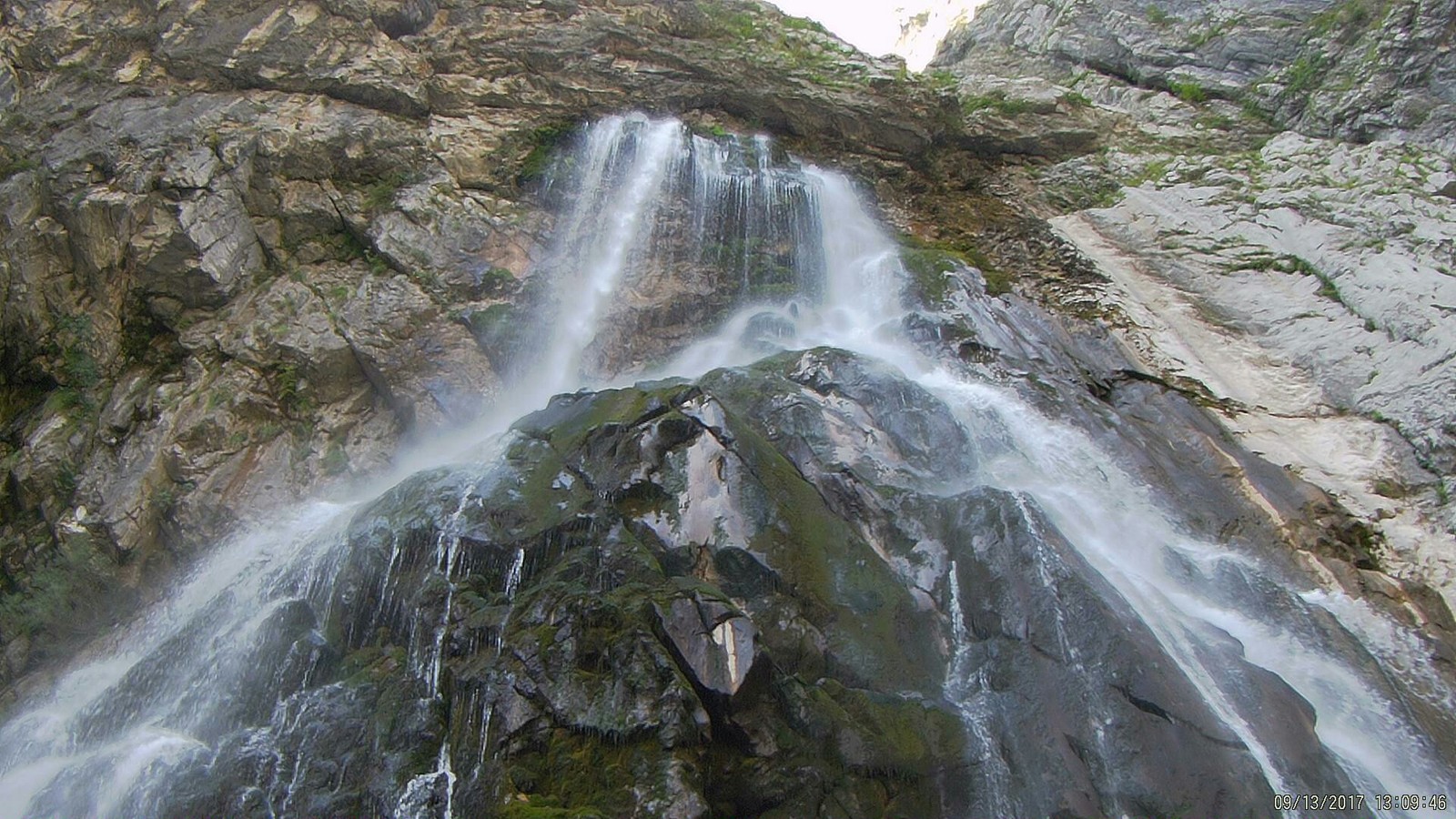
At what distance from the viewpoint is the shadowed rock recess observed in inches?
281

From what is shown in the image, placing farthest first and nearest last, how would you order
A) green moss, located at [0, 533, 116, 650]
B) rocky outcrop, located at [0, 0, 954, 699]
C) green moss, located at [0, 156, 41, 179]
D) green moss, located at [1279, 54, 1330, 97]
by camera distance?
green moss, located at [1279, 54, 1330, 97], green moss, located at [0, 156, 41, 179], rocky outcrop, located at [0, 0, 954, 699], green moss, located at [0, 533, 116, 650]

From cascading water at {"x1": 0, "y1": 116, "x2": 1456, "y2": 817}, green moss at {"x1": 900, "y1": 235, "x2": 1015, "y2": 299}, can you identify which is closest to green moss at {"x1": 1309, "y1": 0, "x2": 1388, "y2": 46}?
green moss at {"x1": 900, "y1": 235, "x2": 1015, "y2": 299}

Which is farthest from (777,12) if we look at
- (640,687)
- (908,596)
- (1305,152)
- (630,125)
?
(640,687)

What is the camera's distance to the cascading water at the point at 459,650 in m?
7.25

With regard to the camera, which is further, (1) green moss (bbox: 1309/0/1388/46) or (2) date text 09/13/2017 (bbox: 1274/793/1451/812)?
(1) green moss (bbox: 1309/0/1388/46)

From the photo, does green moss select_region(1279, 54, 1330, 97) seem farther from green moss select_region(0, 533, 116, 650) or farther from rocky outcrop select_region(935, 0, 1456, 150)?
green moss select_region(0, 533, 116, 650)

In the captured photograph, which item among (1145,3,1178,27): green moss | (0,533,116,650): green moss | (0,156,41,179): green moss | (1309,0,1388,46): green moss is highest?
(1309,0,1388,46): green moss

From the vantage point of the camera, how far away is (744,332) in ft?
47.0

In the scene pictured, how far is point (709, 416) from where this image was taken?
31.0ft

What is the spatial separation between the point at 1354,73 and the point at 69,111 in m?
23.3

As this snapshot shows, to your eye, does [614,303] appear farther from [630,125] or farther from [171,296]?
[171,296]

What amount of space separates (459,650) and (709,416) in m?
3.51

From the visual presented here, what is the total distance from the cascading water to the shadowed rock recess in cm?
5

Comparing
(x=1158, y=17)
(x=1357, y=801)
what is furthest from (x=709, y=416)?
(x=1158, y=17)
